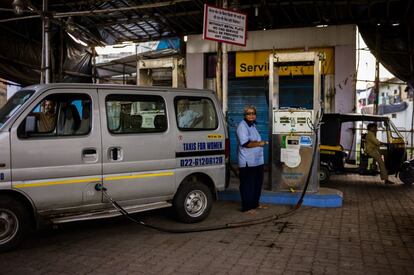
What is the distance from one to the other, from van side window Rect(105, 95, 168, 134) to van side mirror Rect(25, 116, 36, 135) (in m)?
0.93

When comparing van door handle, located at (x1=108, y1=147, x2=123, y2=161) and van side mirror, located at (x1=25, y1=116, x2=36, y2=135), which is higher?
van side mirror, located at (x1=25, y1=116, x2=36, y2=135)

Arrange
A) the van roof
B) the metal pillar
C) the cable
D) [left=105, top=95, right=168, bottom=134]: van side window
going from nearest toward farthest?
the van roof → the cable → [left=105, top=95, right=168, bottom=134]: van side window → the metal pillar

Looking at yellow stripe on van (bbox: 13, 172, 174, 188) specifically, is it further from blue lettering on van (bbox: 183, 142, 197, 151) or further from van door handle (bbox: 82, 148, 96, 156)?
blue lettering on van (bbox: 183, 142, 197, 151)

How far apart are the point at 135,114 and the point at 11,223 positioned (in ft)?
6.76

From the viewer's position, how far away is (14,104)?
5.21m

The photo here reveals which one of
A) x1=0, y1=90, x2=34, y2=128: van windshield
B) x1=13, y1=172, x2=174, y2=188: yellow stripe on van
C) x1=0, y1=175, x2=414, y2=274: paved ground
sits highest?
x1=0, y1=90, x2=34, y2=128: van windshield

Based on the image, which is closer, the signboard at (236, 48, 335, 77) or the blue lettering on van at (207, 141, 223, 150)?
the blue lettering on van at (207, 141, 223, 150)

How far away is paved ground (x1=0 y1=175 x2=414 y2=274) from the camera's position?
4.50 m

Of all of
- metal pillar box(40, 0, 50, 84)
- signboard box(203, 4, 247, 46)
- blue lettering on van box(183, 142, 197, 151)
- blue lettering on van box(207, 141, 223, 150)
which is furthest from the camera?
metal pillar box(40, 0, 50, 84)

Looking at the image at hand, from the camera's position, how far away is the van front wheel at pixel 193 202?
6230 millimetres

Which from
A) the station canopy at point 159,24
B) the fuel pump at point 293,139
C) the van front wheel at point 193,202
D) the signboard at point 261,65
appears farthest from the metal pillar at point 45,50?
the signboard at point 261,65

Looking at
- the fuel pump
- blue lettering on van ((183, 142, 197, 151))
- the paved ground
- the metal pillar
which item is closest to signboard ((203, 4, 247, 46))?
the fuel pump

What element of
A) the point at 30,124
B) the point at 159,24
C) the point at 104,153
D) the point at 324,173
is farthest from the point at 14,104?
the point at 159,24

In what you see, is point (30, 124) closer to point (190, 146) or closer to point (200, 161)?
point (190, 146)
